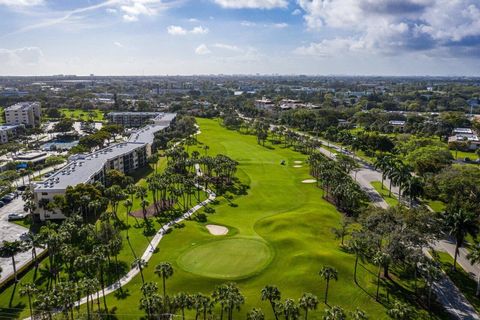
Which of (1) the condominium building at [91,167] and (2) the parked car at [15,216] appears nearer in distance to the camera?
(1) the condominium building at [91,167]

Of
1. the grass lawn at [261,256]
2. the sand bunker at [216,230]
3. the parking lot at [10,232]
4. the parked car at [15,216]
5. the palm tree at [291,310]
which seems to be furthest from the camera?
the parked car at [15,216]

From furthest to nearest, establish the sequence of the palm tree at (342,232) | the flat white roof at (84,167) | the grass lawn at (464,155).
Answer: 1. the grass lawn at (464,155)
2. the flat white roof at (84,167)
3. the palm tree at (342,232)

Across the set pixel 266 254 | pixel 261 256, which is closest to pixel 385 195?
pixel 266 254

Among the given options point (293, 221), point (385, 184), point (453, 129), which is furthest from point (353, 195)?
point (453, 129)

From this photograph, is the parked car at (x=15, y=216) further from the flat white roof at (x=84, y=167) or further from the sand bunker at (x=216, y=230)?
the sand bunker at (x=216, y=230)

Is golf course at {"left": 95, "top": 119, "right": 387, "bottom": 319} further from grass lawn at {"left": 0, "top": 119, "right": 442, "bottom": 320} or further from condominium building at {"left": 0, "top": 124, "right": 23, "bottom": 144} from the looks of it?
condominium building at {"left": 0, "top": 124, "right": 23, "bottom": 144}

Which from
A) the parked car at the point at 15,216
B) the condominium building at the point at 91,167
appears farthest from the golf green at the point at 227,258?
the parked car at the point at 15,216
